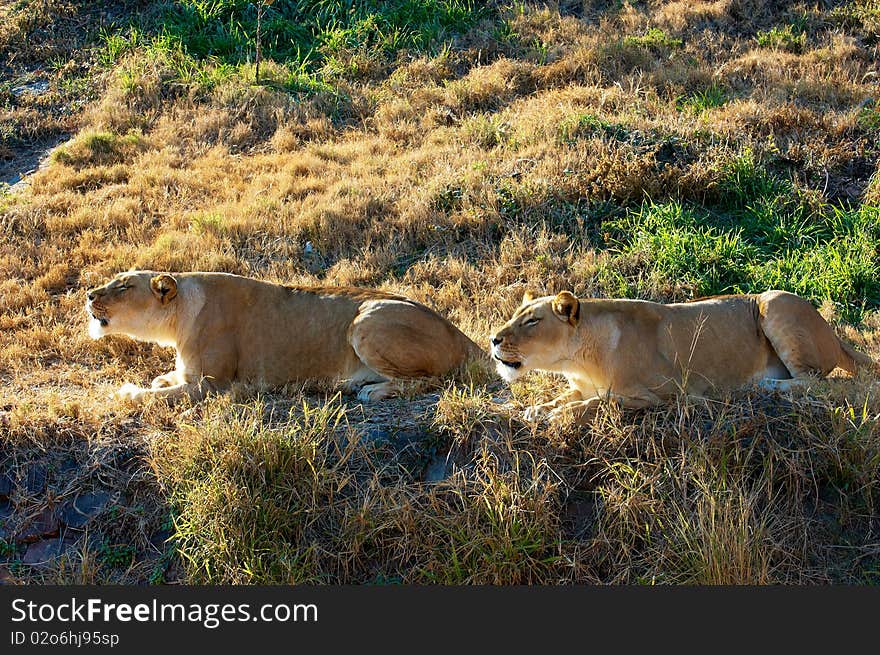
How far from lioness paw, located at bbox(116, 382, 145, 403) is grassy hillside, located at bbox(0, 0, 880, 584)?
101 mm

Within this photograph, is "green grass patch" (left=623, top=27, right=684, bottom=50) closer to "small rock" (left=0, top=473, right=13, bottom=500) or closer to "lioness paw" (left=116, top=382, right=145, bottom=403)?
"lioness paw" (left=116, top=382, right=145, bottom=403)

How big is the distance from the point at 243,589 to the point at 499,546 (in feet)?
4.86

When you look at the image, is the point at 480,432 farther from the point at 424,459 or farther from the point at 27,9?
the point at 27,9

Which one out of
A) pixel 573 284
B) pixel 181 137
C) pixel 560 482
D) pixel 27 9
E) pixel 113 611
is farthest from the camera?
pixel 27 9

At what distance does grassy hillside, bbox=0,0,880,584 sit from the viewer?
6.28 m

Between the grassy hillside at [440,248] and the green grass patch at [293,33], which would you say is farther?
the green grass patch at [293,33]

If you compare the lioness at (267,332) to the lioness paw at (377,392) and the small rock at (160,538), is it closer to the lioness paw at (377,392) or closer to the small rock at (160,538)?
the lioness paw at (377,392)

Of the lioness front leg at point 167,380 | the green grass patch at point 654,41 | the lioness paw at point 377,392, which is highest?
the green grass patch at point 654,41

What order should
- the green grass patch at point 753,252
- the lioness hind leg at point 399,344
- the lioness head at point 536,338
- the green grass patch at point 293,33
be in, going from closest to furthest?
the lioness head at point 536,338
the lioness hind leg at point 399,344
the green grass patch at point 753,252
the green grass patch at point 293,33

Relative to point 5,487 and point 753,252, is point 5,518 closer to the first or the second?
point 5,487

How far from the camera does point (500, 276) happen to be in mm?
10109

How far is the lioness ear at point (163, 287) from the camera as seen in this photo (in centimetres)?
758

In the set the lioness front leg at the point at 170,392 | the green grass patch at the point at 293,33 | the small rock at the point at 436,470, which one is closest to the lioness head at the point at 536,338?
the small rock at the point at 436,470

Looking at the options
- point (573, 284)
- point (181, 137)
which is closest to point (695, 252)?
point (573, 284)
